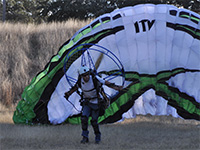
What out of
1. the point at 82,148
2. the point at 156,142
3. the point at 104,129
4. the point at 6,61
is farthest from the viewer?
the point at 6,61

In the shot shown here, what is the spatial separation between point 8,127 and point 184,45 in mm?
5033

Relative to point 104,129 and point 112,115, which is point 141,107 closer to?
point 112,115

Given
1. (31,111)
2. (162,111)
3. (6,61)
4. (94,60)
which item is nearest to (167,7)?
(94,60)

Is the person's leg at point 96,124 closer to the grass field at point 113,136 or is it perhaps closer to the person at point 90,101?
the person at point 90,101

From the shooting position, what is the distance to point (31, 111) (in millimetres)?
9961

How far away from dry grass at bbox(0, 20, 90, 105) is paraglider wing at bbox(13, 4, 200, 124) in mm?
6002

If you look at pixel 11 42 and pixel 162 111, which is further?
pixel 11 42

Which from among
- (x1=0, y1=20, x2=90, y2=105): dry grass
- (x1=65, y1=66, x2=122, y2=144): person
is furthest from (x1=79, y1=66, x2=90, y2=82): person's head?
(x1=0, y1=20, x2=90, y2=105): dry grass

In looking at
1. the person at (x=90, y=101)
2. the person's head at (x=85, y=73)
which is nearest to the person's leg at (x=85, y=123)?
the person at (x=90, y=101)

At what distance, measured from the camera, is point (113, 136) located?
873 cm

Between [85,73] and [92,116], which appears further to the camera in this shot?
[92,116]

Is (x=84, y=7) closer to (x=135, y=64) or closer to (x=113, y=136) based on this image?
(x=135, y=64)

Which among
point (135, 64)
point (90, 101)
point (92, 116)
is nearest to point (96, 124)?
point (92, 116)

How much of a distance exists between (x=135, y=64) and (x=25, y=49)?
9.16m
